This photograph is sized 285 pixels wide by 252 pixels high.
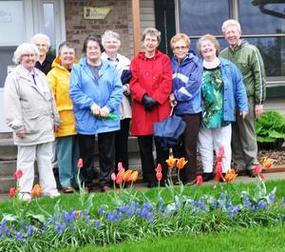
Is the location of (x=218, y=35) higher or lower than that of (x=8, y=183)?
higher

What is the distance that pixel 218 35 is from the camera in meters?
10.5

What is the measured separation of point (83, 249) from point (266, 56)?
695cm

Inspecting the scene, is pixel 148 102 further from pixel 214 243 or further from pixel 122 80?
pixel 214 243

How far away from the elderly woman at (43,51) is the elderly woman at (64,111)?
281 mm

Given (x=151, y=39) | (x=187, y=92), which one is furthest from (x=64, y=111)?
(x=187, y=92)

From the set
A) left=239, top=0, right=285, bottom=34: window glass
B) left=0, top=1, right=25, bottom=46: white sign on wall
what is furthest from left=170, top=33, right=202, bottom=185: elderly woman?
left=239, top=0, right=285, bottom=34: window glass

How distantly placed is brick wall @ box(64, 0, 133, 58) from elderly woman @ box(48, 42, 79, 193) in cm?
297

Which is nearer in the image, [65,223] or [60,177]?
[65,223]

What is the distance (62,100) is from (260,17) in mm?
5110

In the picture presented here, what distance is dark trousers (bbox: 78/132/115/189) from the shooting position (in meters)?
6.79

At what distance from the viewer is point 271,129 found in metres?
9.07

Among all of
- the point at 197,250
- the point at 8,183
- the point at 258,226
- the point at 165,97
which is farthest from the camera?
the point at 8,183

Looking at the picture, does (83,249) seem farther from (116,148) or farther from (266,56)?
(266,56)

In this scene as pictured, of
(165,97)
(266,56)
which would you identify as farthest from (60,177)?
(266,56)
